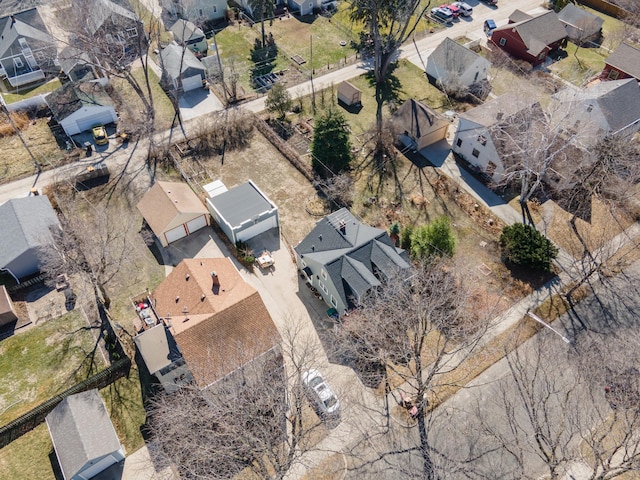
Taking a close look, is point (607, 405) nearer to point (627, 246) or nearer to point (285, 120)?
point (627, 246)

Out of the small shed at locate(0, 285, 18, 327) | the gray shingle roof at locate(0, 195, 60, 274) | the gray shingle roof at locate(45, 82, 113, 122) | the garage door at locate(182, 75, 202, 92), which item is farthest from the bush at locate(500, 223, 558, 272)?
the gray shingle roof at locate(45, 82, 113, 122)

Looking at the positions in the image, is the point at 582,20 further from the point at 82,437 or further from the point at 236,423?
the point at 82,437

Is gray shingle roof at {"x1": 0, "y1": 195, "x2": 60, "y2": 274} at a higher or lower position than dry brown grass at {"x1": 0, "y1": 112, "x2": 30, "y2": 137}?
lower

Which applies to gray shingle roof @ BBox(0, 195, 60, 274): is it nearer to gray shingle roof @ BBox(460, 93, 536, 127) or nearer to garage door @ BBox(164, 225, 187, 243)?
garage door @ BBox(164, 225, 187, 243)

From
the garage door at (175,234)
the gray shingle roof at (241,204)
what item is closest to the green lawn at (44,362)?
the garage door at (175,234)

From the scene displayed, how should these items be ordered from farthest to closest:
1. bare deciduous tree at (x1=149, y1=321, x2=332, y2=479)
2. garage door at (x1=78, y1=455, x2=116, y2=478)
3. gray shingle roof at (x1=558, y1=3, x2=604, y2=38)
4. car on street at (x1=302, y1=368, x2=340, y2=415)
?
gray shingle roof at (x1=558, y1=3, x2=604, y2=38) < car on street at (x1=302, y1=368, x2=340, y2=415) < garage door at (x1=78, y1=455, x2=116, y2=478) < bare deciduous tree at (x1=149, y1=321, x2=332, y2=479)

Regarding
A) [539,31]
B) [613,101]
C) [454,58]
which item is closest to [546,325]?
[613,101]

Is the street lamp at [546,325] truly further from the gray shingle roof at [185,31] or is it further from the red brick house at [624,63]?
the gray shingle roof at [185,31]
